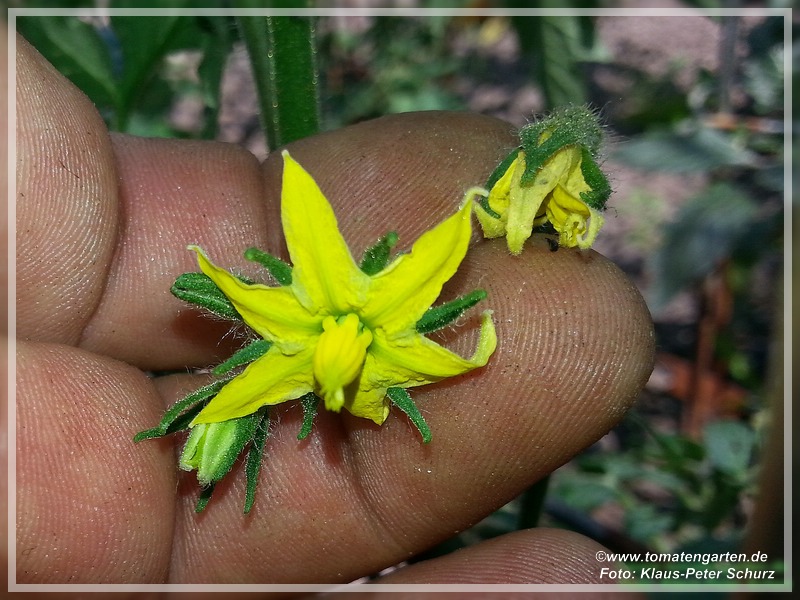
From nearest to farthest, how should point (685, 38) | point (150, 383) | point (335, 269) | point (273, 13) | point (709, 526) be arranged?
1. point (335, 269)
2. point (273, 13)
3. point (150, 383)
4. point (709, 526)
5. point (685, 38)

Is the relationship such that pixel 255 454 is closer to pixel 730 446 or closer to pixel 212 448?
pixel 212 448

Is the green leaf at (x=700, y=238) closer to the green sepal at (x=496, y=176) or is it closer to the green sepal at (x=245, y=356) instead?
the green sepal at (x=496, y=176)

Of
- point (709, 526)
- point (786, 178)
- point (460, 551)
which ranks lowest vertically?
point (709, 526)

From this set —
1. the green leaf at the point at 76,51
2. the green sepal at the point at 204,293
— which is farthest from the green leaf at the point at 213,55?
the green sepal at the point at 204,293

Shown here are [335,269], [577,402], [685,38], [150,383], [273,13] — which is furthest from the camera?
[685,38]

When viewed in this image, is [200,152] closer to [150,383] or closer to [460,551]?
[150,383]

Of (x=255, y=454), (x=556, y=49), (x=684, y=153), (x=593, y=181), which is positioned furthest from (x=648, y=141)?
(x=255, y=454)

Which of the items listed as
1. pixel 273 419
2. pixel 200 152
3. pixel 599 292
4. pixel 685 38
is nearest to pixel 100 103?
pixel 200 152

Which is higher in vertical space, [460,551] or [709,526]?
[460,551]
